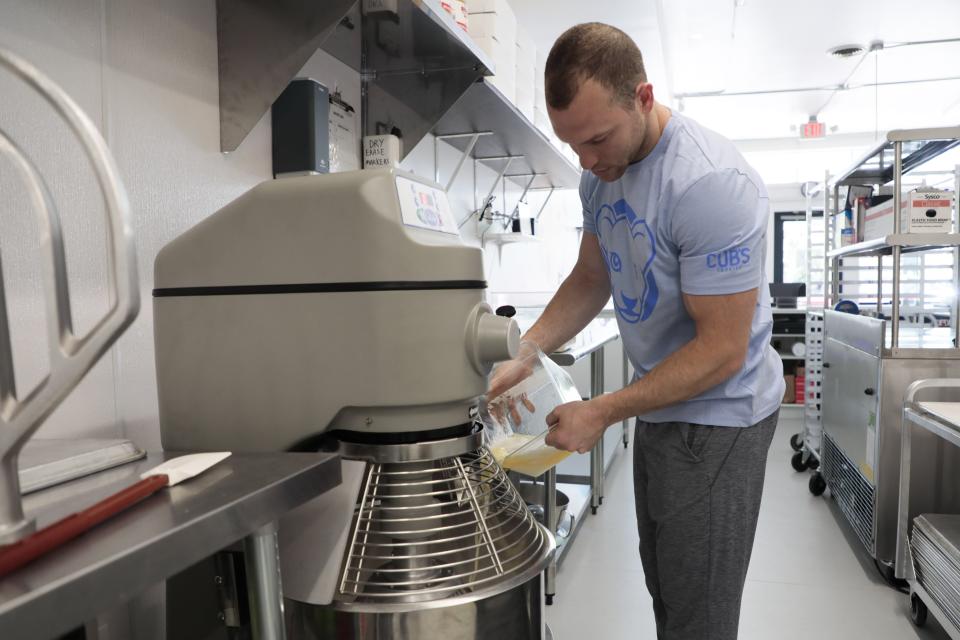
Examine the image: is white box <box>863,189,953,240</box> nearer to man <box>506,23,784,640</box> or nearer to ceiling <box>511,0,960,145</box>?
man <box>506,23,784,640</box>

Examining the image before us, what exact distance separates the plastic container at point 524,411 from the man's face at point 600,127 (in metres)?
0.38

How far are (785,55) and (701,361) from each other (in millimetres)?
4901

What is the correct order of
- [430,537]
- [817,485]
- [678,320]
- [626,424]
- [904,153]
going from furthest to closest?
[626,424] → [817,485] → [904,153] → [678,320] → [430,537]

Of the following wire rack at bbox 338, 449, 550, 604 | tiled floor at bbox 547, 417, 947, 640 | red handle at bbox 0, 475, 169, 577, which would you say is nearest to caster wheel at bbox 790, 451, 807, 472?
tiled floor at bbox 547, 417, 947, 640

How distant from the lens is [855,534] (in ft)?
10.3

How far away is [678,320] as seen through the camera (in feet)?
4.52

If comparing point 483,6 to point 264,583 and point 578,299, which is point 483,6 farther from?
point 264,583

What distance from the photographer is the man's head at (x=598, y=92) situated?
3.94 feet

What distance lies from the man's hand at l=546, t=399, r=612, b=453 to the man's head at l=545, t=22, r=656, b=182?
468 millimetres

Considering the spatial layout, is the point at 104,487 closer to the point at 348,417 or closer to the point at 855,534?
the point at 348,417

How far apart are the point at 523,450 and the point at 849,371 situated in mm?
2579

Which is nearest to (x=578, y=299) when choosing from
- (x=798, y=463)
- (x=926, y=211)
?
(x=926, y=211)

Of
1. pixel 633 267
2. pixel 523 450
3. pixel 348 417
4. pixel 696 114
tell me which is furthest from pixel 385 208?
pixel 696 114

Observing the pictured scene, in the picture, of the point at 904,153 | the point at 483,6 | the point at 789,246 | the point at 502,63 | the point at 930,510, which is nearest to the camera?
the point at 483,6
